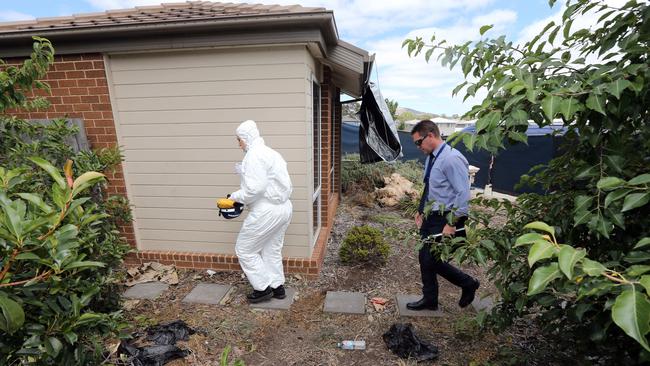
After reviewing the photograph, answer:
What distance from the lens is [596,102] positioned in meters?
0.91

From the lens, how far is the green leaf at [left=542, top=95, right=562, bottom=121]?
91 cm

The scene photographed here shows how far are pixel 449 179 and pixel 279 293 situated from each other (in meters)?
2.16

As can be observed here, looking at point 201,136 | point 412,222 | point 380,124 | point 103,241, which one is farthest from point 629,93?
point 412,222

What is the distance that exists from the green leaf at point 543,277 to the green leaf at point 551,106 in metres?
0.44

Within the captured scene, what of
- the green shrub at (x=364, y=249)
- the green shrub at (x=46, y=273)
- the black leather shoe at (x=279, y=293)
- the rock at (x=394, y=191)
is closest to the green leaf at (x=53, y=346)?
the green shrub at (x=46, y=273)

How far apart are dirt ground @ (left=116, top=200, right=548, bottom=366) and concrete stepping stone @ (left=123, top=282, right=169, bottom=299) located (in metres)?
0.10

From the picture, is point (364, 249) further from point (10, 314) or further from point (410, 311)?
point (10, 314)

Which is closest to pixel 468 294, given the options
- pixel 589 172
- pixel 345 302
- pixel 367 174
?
pixel 345 302

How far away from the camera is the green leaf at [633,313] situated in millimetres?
606

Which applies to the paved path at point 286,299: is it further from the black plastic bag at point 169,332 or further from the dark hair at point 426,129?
the dark hair at point 426,129

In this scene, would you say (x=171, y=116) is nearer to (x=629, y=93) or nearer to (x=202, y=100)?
(x=202, y=100)

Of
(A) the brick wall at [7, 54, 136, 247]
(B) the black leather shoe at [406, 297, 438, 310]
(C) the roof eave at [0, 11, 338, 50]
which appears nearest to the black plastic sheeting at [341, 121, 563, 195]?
(B) the black leather shoe at [406, 297, 438, 310]

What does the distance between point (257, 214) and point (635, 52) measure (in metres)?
2.78

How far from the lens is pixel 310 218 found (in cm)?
378
